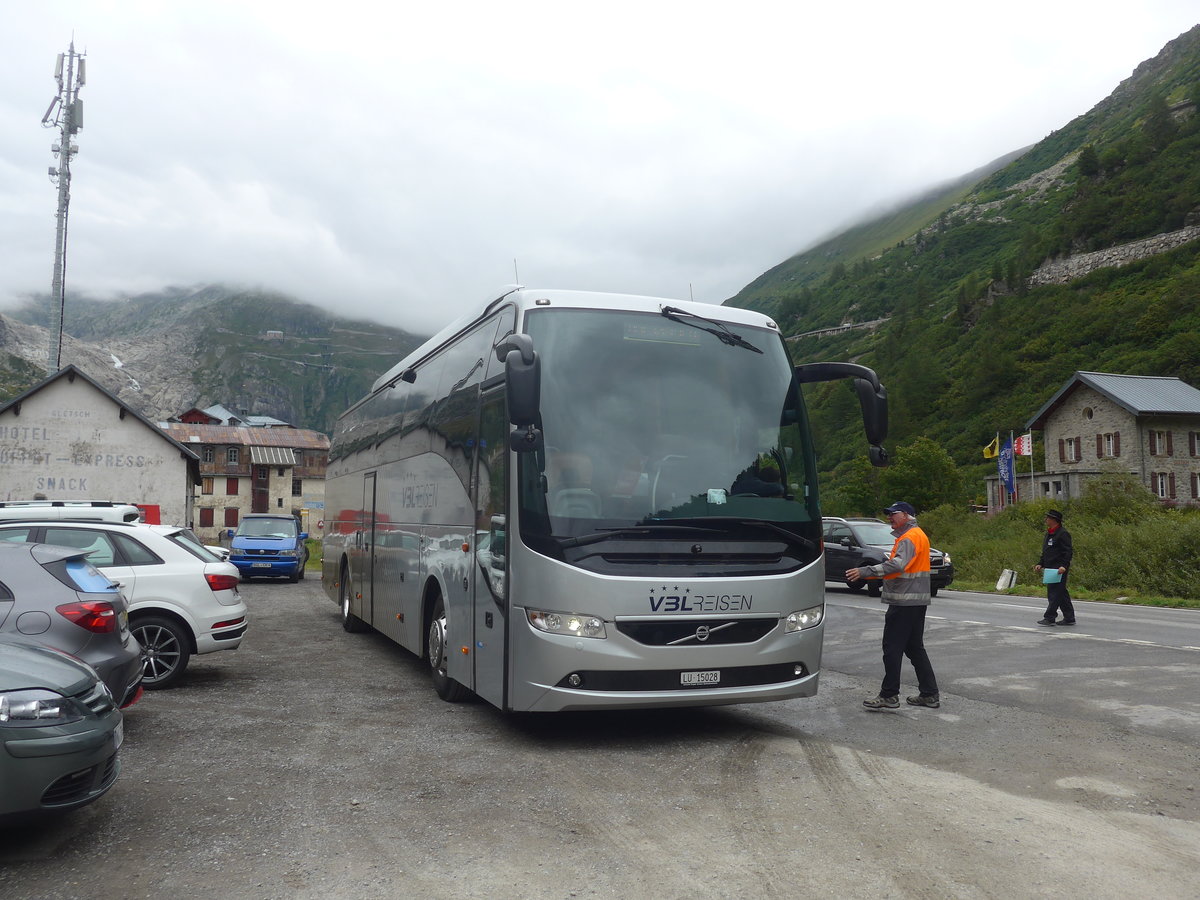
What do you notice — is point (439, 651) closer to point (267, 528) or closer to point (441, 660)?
point (441, 660)

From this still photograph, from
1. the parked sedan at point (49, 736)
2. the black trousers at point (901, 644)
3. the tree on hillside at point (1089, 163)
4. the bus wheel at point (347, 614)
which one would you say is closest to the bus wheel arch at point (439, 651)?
the black trousers at point (901, 644)

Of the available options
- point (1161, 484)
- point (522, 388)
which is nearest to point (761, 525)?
point (522, 388)

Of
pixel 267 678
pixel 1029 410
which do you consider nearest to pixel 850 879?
pixel 267 678

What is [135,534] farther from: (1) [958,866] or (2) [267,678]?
(1) [958,866]

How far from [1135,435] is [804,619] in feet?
212

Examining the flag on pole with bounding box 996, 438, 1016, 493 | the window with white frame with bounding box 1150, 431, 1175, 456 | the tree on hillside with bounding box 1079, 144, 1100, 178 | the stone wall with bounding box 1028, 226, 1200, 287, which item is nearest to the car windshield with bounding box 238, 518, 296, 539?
the flag on pole with bounding box 996, 438, 1016, 493

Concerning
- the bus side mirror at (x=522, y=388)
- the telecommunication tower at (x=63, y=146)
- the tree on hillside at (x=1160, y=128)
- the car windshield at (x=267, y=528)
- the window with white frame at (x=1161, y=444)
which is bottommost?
the car windshield at (x=267, y=528)

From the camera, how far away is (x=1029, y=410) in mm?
92375

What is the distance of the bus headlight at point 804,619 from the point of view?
7277 mm

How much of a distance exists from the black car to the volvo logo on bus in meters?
15.8

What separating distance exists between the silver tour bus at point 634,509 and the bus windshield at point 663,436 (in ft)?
0.04

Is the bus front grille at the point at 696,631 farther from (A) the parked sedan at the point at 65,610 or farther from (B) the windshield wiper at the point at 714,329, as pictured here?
(A) the parked sedan at the point at 65,610

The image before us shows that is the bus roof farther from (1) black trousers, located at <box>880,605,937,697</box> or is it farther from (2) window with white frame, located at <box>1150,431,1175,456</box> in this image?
(2) window with white frame, located at <box>1150,431,1175,456</box>

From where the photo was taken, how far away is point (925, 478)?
257ft
